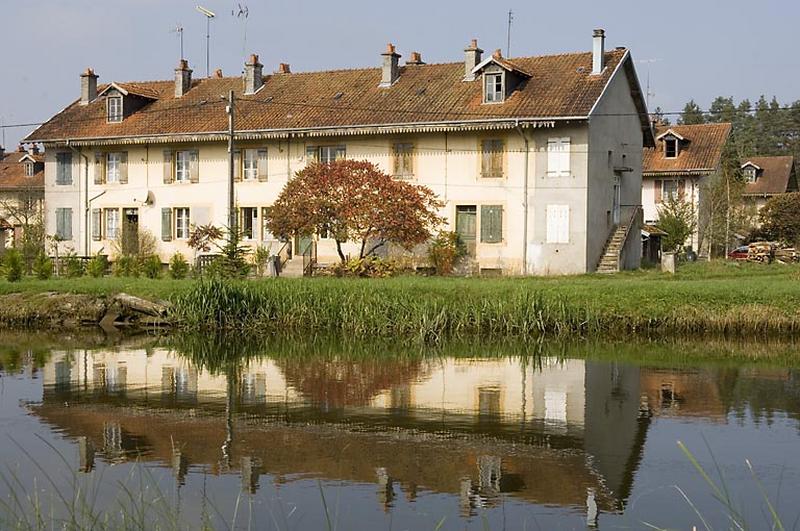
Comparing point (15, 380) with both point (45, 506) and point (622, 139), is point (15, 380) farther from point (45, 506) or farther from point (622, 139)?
point (622, 139)

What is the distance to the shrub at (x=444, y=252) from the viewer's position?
31.8 m

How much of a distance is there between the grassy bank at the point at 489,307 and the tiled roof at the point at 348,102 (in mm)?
9526

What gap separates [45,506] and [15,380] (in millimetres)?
8742

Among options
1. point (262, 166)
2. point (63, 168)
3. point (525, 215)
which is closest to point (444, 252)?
point (525, 215)

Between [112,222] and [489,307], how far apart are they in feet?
67.1

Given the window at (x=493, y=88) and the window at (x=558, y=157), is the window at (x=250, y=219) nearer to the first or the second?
the window at (x=493, y=88)

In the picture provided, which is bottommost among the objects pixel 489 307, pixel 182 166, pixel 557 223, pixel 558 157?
pixel 489 307

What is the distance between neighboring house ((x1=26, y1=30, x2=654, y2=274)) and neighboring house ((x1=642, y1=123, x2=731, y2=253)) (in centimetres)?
824

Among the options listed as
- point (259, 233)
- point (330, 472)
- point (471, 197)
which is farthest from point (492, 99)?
point (330, 472)

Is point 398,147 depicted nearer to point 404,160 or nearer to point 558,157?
point 404,160

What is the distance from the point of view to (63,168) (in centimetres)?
3888

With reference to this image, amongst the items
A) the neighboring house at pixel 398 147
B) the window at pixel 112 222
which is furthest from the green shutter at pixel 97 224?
the window at pixel 112 222

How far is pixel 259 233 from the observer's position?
117ft

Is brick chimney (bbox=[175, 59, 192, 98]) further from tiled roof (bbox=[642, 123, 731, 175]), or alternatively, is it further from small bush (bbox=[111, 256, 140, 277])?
tiled roof (bbox=[642, 123, 731, 175])
